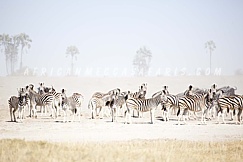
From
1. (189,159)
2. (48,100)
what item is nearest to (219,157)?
(189,159)

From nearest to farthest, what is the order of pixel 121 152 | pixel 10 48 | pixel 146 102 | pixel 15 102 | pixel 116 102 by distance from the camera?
pixel 121 152, pixel 146 102, pixel 15 102, pixel 116 102, pixel 10 48

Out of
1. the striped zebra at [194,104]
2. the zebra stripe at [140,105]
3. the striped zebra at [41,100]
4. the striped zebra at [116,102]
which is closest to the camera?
the striped zebra at [194,104]

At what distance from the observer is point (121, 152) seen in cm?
1185

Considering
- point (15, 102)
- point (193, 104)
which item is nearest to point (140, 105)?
point (193, 104)

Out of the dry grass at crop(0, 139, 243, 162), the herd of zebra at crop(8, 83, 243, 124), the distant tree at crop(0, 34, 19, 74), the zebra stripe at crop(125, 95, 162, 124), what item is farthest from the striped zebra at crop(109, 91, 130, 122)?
the distant tree at crop(0, 34, 19, 74)

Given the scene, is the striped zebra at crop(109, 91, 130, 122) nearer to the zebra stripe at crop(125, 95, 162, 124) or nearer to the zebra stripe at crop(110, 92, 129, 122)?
the zebra stripe at crop(110, 92, 129, 122)

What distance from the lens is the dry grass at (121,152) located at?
1105 cm

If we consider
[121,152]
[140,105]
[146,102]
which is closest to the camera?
[121,152]

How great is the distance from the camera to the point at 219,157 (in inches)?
473

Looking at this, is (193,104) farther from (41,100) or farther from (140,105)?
(41,100)

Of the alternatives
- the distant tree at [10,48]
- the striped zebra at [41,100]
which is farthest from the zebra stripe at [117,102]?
the distant tree at [10,48]

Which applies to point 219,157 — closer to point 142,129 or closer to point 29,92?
point 142,129

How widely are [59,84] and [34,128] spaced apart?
32069 mm

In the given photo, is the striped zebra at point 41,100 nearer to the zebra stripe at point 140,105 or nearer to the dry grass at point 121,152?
the zebra stripe at point 140,105
